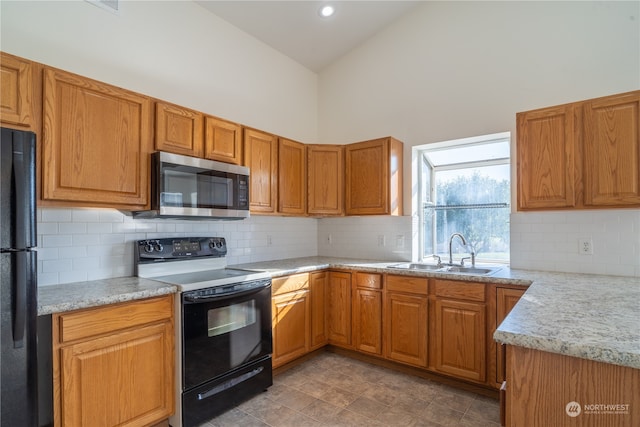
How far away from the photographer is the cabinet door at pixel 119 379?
1.59m

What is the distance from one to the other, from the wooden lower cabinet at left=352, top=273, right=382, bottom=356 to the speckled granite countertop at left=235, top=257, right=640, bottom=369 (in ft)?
3.42

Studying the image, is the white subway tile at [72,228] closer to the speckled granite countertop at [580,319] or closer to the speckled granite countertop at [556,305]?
the speckled granite countertop at [556,305]

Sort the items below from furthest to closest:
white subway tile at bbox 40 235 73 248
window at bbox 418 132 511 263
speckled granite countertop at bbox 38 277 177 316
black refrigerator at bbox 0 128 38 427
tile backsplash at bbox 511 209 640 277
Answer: window at bbox 418 132 511 263
tile backsplash at bbox 511 209 640 277
white subway tile at bbox 40 235 73 248
speckled granite countertop at bbox 38 277 177 316
black refrigerator at bbox 0 128 38 427

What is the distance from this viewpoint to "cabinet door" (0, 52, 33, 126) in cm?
157

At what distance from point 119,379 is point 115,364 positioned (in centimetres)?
9

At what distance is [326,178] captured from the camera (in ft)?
11.2

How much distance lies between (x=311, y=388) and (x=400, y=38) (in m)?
3.46

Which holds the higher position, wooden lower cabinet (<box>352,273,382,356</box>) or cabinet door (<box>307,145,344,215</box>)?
cabinet door (<box>307,145,344,215</box>)

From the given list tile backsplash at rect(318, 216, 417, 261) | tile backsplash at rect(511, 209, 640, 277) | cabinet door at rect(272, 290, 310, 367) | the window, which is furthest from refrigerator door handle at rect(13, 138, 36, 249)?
tile backsplash at rect(511, 209, 640, 277)

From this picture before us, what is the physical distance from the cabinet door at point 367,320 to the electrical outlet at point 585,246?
1563 millimetres

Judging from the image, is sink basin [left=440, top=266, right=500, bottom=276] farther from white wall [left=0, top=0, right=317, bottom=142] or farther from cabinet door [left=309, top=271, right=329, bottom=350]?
white wall [left=0, top=0, right=317, bottom=142]

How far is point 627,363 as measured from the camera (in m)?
0.89

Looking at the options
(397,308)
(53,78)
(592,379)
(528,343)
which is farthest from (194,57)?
(592,379)

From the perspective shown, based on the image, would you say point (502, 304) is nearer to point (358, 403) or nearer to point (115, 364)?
point (358, 403)
